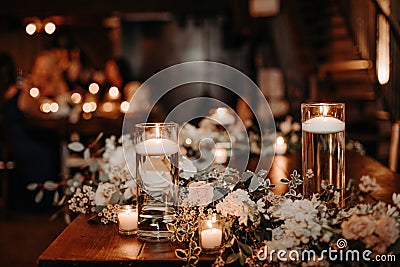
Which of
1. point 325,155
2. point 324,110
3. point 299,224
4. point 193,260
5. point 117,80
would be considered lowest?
point 193,260

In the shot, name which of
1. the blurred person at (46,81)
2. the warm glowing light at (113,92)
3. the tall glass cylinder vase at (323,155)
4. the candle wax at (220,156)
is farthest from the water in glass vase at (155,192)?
the blurred person at (46,81)

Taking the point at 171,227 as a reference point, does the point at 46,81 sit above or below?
above

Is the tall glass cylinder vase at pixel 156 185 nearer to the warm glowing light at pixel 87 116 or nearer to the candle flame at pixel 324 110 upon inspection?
the candle flame at pixel 324 110

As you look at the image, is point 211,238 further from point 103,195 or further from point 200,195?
point 103,195

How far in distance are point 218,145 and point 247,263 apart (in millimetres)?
1751

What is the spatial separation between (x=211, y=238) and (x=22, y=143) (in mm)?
4968

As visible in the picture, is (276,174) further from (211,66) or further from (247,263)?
(211,66)

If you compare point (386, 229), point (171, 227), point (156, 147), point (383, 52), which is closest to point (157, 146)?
point (156, 147)

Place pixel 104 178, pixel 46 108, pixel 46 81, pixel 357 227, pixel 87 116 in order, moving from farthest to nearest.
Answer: pixel 46 81, pixel 46 108, pixel 87 116, pixel 104 178, pixel 357 227

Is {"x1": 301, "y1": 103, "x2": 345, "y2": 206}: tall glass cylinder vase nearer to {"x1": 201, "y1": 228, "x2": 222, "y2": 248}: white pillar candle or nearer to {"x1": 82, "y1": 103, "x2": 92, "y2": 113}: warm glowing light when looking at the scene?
{"x1": 201, "y1": 228, "x2": 222, "y2": 248}: white pillar candle

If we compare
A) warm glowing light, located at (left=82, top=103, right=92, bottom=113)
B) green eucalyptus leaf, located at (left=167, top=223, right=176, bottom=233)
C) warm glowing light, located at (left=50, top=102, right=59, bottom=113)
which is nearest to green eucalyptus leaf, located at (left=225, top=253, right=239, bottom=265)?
green eucalyptus leaf, located at (left=167, top=223, right=176, bottom=233)

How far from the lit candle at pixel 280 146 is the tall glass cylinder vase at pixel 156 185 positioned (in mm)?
1849

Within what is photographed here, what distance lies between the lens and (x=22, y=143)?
643 cm

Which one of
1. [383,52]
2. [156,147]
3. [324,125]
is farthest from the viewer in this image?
[383,52]
